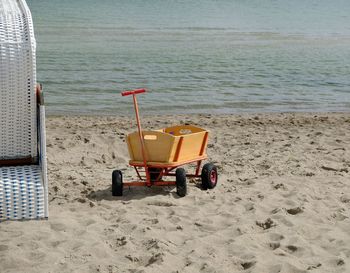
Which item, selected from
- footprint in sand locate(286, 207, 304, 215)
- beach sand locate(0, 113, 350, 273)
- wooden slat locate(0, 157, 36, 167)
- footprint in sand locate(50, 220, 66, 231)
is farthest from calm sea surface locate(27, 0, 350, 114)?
footprint in sand locate(50, 220, 66, 231)

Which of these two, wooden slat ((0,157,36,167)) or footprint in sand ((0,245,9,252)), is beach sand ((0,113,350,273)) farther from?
wooden slat ((0,157,36,167))

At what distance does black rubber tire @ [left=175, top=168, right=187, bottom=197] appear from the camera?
23.3ft

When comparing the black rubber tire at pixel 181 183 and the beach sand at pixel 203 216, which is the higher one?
the black rubber tire at pixel 181 183

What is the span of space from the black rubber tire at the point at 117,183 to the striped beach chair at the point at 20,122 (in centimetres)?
80

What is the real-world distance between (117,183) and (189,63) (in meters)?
12.1

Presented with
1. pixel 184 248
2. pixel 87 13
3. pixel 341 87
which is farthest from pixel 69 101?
pixel 87 13

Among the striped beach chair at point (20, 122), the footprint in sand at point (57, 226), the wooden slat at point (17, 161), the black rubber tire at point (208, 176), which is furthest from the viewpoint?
the black rubber tire at point (208, 176)

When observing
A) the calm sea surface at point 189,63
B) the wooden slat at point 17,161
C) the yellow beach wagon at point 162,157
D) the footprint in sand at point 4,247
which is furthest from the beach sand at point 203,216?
the calm sea surface at point 189,63

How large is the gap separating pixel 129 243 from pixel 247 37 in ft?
69.4

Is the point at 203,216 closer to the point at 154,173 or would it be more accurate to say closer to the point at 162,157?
the point at 162,157

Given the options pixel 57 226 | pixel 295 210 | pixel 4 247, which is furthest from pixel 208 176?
pixel 4 247

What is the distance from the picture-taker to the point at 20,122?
654 centimetres

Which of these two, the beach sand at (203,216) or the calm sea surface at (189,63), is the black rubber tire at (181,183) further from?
the calm sea surface at (189,63)

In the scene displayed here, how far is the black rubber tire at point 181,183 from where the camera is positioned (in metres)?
7.09
